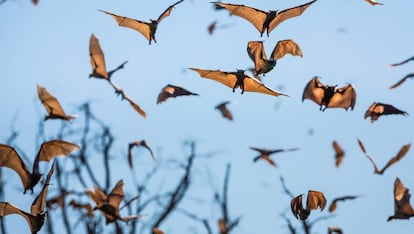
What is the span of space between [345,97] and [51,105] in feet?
7.75

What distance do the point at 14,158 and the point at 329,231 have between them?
360 centimetres

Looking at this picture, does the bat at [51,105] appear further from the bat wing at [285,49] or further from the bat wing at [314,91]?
the bat wing at [314,91]

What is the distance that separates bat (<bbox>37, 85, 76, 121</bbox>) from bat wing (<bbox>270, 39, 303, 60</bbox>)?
1.74 m

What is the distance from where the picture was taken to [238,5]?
141 inches

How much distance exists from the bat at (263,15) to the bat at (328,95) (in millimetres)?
590

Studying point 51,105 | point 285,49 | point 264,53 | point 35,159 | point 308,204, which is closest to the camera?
point 308,204

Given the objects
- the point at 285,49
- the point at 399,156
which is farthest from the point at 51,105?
the point at 399,156

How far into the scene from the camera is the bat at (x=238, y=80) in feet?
11.0

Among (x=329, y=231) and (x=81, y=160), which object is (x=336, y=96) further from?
(x=81, y=160)

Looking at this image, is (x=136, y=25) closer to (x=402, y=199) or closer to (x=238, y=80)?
(x=238, y=80)

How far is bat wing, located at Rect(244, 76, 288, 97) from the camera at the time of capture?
3.29 metres

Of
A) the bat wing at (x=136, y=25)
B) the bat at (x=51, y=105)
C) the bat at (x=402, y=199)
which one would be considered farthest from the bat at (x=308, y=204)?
the bat at (x=51, y=105)

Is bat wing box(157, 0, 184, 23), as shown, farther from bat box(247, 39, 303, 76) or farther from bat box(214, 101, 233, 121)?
bat box(214, 101, 233, 121)

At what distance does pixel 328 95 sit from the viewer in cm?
404
